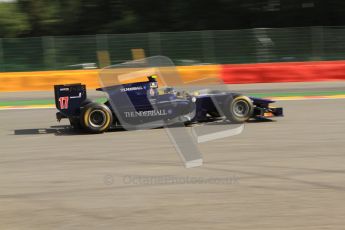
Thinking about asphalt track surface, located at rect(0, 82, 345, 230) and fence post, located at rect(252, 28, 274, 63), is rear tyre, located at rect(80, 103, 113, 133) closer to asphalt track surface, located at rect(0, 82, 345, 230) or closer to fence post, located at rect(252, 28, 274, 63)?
asphalt track surface, located at rect(0, 82, 345, 230)

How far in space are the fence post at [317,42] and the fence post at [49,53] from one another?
862 cm

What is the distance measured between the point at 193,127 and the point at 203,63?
31.0ft

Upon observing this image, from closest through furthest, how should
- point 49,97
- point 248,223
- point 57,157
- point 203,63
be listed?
point 248,223 → point 57,157 → point 49,97 → point 203,63

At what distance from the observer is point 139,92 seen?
9141 millimetres

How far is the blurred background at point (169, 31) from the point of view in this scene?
61.3 feet

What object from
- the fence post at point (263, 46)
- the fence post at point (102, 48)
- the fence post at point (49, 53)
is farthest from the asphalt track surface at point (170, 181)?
the fence post at point (102, 48)

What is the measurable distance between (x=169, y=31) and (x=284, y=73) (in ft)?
43.6

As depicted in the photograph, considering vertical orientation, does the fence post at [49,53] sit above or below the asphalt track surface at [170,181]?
above

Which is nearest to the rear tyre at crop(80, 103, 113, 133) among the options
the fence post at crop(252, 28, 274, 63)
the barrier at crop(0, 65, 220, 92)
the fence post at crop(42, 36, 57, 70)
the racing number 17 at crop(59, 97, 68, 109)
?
the racing number 17 at crop(59, 97, 68, 109)

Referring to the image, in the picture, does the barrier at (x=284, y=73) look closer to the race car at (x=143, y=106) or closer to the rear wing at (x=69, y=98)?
the race car at (x=143, y=106)

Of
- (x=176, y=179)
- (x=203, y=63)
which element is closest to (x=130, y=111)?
(x=176, y=179)

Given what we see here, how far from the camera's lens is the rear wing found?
30.1 feet

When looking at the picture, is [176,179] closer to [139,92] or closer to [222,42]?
[139,92]

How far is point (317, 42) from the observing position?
18938 mm
